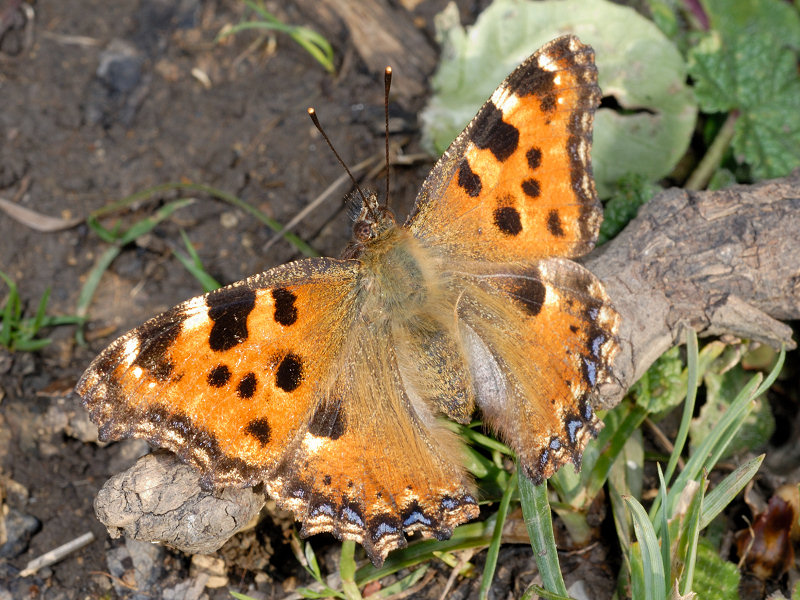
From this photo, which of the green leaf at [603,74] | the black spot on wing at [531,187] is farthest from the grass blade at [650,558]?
the green leaf at [603,74]

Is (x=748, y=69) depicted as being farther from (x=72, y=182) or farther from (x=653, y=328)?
(x=72, y=182)

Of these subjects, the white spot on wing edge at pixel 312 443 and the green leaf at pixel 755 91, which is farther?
the green leaf at pixel 755 91

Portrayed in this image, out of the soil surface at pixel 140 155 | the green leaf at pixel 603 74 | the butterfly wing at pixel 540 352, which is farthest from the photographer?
the green leaf at pixel 603 74

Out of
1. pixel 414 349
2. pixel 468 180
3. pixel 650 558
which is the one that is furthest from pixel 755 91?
pixel 650 558

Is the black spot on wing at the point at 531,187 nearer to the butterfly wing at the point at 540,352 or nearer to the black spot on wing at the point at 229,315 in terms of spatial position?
the butterfly wing at the point at 540,352

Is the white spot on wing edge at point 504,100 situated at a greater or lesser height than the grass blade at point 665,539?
greater

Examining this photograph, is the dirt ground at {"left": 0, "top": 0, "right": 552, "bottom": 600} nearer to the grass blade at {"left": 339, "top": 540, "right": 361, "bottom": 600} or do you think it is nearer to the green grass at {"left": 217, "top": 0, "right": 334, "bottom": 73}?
the green grass at {"left": 217, "top": 0, "right": 334, "bottom": 73}
